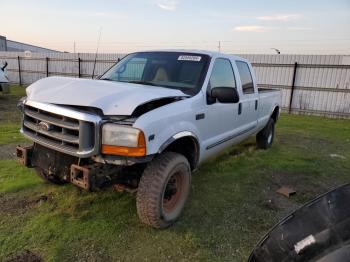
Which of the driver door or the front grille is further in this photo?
the driver door

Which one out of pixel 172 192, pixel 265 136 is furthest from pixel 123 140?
pixel 265 136

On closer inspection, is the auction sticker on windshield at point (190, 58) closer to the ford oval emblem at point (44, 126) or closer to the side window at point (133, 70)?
the side window at point (133, 70)

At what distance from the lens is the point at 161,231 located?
3502 millimetres

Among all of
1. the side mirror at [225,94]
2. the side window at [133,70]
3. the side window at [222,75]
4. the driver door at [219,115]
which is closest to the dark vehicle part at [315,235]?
the side mirror at [225,94]

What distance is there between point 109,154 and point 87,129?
0.30 meters

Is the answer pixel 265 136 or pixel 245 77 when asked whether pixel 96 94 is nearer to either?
pixel 245 77

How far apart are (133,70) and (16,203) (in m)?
2.26

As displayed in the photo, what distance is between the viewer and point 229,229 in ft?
11.9

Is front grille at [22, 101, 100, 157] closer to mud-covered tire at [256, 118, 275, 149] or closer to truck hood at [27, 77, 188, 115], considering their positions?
truck hood at [27, 77, 188, 115]

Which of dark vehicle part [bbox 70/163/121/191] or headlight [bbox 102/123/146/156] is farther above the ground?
headlight [bbox 102/123/146/156]

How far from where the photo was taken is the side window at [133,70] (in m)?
4.41

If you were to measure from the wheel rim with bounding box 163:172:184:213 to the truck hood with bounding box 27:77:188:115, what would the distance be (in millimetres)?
934

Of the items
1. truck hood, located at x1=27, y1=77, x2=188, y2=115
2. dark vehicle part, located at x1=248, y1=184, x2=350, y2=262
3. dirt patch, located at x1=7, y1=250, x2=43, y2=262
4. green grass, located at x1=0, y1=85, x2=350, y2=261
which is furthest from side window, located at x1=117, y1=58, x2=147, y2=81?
dark vehicle part, located at x1=248, y1=184, x2=350, y2=262

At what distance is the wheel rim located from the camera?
3590 mm
